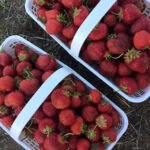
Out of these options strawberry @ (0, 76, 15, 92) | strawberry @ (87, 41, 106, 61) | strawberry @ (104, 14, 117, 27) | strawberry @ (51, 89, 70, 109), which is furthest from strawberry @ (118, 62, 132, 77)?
strawberry @ (0, 76, 15, 92)

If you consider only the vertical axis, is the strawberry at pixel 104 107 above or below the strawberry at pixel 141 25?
below

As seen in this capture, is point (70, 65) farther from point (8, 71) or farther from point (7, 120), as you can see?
point (7, 120)

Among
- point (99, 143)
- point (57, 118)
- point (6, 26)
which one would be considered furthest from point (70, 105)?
point (6, 26)

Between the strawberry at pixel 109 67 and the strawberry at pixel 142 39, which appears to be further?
the strawberry at pixel 109 67

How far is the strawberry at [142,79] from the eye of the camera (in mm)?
1048

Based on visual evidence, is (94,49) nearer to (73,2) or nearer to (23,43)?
(73,2)

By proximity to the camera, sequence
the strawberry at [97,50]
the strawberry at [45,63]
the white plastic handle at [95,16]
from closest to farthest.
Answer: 1. the white plastic handle at [95,16]
2. the strawberry at [97,50]
3. the strawberry at [45,63]

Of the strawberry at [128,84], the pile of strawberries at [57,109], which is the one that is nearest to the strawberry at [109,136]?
the pile of strawberries at [57,109]

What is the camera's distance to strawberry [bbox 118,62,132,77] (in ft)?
3.35

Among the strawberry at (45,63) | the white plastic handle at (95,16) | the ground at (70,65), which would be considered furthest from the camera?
the ground at (70,65)

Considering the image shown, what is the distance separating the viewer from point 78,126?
3.13ft

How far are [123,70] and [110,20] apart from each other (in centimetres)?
26

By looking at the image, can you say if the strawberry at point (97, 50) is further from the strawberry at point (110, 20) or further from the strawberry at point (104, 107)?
the strawberry at point (104, 107)

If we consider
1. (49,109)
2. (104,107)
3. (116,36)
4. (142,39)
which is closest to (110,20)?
(116,36)
